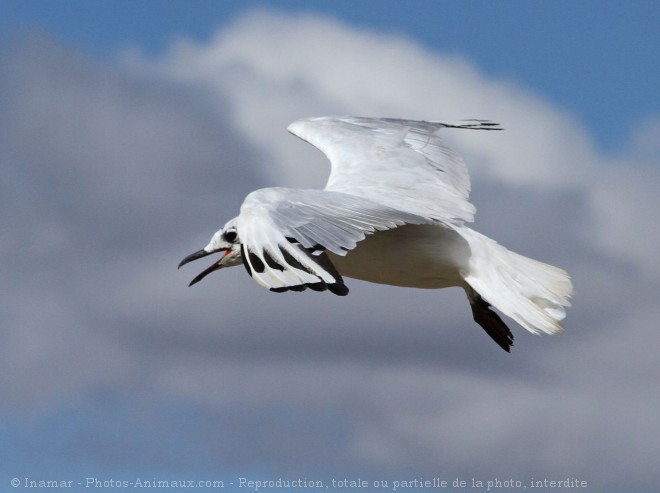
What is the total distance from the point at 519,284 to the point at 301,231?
9.18 feet

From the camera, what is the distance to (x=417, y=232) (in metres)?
11.4

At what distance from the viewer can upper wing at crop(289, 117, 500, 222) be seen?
1195cm

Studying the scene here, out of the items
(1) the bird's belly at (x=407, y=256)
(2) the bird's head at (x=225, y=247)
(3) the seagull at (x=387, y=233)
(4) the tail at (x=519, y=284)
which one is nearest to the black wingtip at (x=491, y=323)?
(3) the seagull at (x=387, y=233)

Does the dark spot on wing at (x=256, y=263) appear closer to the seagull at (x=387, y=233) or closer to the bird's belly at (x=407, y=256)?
the seagull at (x=387, y=233)

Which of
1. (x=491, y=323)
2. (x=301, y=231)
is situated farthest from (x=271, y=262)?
(x=491, y=323)

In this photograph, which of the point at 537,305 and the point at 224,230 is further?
the point at 224,230

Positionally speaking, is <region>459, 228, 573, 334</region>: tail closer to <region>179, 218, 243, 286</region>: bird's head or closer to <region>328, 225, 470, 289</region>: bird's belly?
<region>328, 225, 470, 289</region>: bird's belly

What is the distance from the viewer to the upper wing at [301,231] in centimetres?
886

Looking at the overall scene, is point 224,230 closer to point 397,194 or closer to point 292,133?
point 397,194

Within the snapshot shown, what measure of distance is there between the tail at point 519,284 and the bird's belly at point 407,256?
16 cm

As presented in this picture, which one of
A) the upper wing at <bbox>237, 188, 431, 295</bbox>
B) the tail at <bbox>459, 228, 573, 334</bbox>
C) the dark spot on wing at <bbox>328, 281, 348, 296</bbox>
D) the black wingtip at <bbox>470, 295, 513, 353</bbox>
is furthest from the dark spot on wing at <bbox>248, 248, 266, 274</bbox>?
the black wingtip at <bbox>470, 295, 513, 353</bbox>

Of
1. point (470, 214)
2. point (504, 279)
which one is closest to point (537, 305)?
point (504, 279)

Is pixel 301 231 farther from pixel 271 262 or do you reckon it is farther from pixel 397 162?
pixel 397 162

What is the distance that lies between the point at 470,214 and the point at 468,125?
2.05 m
